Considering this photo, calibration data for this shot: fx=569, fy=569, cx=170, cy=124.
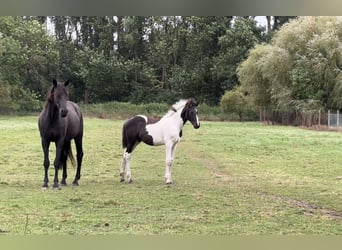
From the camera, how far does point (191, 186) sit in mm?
4539

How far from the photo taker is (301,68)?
15.6 feet

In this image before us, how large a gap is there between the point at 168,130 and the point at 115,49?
2.72 feet

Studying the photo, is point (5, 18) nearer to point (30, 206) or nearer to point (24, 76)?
point (24, 76)

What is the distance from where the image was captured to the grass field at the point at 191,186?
415 centimetres

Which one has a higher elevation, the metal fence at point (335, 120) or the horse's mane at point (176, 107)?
the horse's mane at point (176, 107)

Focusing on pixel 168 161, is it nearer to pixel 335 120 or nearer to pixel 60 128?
pixel 60 128

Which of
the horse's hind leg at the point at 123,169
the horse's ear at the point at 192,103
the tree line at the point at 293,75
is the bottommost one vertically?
the horse's hind leg at the point at 123,169

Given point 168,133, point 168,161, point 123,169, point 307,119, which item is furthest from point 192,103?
point 307,119

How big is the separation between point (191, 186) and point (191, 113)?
584mm

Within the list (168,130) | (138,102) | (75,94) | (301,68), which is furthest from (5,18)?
(301,68)

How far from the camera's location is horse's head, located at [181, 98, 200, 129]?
4.56 m

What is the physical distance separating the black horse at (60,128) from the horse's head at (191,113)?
856 millimetres

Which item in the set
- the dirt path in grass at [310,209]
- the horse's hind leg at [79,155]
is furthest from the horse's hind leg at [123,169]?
the dirt path in grass at [310,209]

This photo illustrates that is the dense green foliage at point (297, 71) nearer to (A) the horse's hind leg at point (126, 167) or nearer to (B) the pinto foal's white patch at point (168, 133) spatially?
(B) the pinto foal's white patch at point (168, 133)
